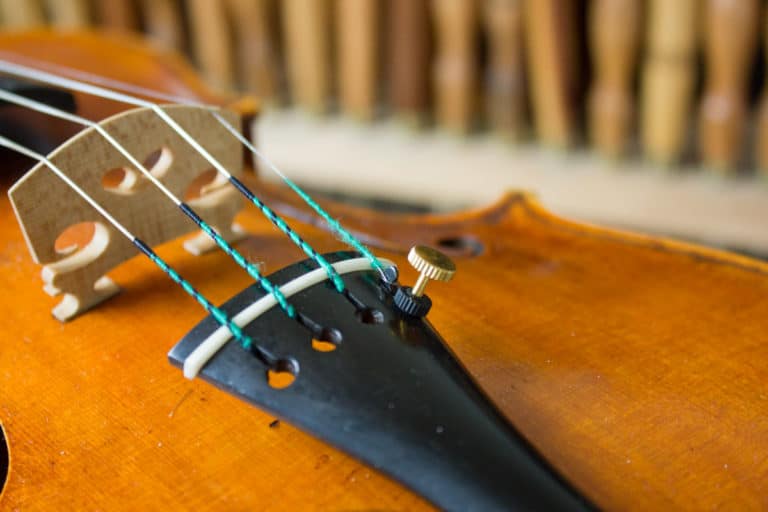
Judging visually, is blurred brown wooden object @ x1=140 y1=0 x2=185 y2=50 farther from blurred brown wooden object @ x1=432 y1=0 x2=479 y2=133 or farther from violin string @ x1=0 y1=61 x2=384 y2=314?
violin string @ x1=0 y1=61 x2=384 y2=314

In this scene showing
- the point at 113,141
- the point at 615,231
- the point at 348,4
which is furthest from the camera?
the point at 348,4

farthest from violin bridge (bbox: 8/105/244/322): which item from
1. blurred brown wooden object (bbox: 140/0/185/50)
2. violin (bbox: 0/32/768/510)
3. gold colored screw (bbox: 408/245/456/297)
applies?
blurred brown wooden object (bbox: 140/0/185/50)

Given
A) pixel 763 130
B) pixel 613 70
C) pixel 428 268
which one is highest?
pixel 428 268

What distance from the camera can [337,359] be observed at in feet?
1.75

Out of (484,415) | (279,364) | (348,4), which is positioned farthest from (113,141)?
(348,4)

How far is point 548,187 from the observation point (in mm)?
1764

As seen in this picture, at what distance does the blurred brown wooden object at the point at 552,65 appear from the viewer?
1.59 metres

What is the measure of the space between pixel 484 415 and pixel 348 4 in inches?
55.9

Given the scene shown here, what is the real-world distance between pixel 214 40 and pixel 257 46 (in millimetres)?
114

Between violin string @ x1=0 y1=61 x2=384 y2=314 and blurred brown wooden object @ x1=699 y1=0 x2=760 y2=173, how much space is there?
3.38ft

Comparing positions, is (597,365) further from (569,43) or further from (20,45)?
(569,43)

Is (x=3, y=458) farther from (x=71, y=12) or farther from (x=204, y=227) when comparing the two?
(x=71, y=12)

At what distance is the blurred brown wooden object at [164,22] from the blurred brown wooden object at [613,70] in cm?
101

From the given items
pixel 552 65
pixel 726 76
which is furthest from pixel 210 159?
pixel 726 76
